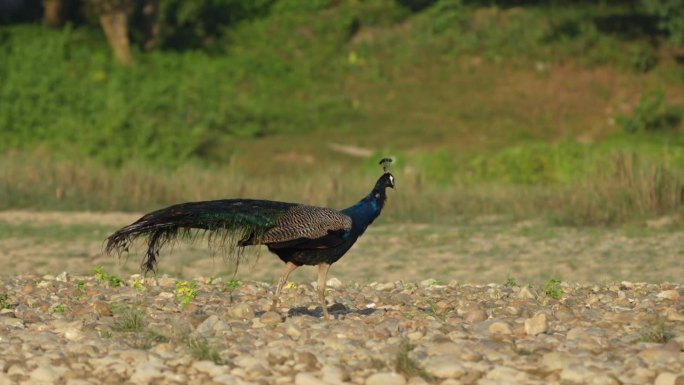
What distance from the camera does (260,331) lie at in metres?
9.09

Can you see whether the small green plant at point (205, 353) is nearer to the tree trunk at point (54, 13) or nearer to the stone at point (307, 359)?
the stone at point (307, 359)

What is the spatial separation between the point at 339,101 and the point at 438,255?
52.1 ft

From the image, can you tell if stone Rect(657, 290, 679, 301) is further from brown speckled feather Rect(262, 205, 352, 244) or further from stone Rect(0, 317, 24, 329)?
stone Rect(0, 317, 24, 329)

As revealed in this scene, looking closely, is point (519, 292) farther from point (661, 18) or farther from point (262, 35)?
point (262, 35)

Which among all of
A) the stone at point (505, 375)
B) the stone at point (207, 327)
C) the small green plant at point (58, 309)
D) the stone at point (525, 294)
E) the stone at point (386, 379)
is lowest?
the small green plant at point (58, 309)

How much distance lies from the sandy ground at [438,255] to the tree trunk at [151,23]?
16803 millimetres

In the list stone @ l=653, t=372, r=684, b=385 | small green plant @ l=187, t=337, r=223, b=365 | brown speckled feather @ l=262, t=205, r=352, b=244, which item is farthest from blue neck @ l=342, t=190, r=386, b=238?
stone @ l=653, t=372, r=684, b=385

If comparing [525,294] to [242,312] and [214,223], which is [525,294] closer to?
[242,312]

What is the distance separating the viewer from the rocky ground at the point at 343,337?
7.89 m

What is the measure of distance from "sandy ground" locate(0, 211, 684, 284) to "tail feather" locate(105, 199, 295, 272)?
511 cm

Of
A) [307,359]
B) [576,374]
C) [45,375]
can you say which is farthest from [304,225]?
[576,374]

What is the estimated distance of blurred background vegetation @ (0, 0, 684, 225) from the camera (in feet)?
68.7

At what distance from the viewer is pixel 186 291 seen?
10.6 meters

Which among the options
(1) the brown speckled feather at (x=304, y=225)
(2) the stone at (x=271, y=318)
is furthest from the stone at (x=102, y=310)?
(1) the brown speckled feather at (x=304, y=225)
